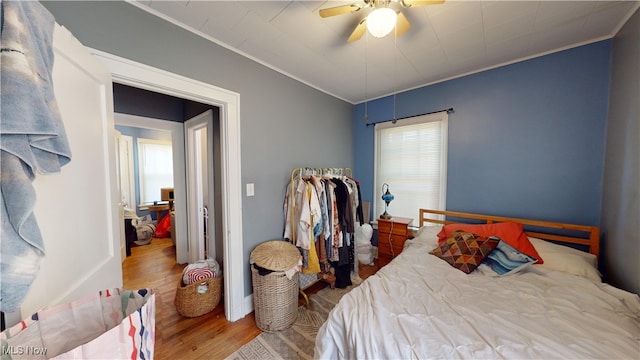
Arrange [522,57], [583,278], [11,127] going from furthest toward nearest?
[522,57], [583,278], [11,127]

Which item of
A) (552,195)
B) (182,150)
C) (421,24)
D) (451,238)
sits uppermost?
(421,24)

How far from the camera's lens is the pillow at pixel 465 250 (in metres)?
1.72

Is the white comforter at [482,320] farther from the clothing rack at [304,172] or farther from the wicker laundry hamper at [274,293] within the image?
the clothing rack at [304,172]

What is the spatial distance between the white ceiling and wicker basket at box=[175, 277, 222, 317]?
2262 mm

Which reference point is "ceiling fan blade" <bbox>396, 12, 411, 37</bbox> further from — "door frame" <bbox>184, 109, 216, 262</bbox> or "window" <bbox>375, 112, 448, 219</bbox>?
"door frame" <bbox>184, 109, 216, 262</bbox>

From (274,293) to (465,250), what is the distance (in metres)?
1.70

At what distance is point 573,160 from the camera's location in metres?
1.91

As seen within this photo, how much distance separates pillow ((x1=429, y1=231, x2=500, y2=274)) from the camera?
172 cm

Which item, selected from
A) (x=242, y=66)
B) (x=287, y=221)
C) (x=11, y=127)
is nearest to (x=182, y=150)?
(x=242, y=66)

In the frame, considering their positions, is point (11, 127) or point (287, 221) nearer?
point (11, 127)

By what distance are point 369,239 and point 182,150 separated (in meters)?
2.99

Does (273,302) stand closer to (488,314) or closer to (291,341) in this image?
(291,341)

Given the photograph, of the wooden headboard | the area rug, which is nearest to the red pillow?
the wooden headboard

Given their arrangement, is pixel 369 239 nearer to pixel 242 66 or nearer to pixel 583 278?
pixel 583 278
